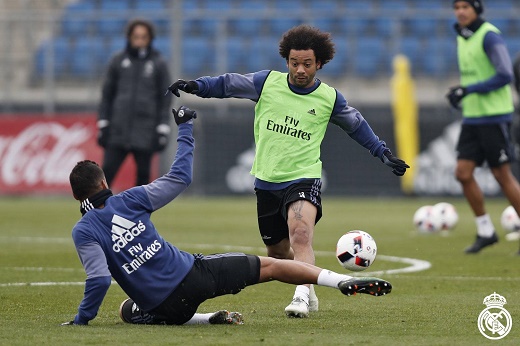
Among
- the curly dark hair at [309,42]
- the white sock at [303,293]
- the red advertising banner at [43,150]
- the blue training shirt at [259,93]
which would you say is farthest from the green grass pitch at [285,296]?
the red advertising banner at [43,150]

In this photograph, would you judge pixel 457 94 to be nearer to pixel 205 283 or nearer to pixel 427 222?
pixel 427 222

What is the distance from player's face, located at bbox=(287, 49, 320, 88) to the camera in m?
7.04

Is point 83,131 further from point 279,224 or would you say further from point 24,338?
point 24,338

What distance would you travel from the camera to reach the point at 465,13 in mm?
10898

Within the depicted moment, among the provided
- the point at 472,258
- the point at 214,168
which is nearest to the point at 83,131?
the point at 214,168

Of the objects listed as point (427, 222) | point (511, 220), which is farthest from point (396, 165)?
point (427, 222)

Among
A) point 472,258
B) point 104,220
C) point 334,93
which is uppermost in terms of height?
point 334,93

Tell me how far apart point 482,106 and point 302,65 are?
14.4 feet

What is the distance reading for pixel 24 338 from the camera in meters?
5.53

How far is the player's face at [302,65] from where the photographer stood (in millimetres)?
7039

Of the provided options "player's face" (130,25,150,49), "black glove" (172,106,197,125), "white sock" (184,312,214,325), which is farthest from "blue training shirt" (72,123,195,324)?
"player's face" (130,25,150,49)

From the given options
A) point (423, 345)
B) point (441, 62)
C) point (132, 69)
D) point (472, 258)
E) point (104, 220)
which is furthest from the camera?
point (441, 62)

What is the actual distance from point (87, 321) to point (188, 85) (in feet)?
5.50

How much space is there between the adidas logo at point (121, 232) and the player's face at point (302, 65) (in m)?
1.70
